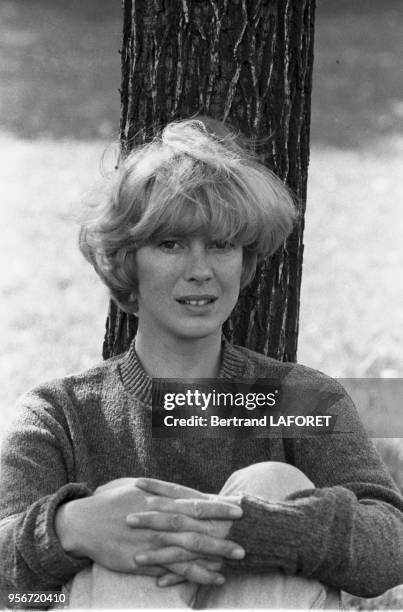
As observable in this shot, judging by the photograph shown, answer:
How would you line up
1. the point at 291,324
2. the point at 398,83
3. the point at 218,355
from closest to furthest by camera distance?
the point at 218,355
the point at 291,324
the point at 398,83

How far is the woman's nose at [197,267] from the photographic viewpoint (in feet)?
7.36

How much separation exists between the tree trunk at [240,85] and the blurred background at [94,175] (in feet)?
2.68

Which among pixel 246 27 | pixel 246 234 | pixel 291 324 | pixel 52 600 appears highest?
pixel 246 27

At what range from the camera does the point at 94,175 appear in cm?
350

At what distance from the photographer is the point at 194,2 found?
2.62 metres

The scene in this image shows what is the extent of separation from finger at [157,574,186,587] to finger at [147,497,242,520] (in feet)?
0.39

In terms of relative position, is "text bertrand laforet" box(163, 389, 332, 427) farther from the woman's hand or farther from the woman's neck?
the woman's hand

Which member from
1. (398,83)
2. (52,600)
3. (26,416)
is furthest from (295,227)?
(398,83)

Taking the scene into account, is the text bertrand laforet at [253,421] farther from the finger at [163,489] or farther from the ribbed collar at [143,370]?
the finger at [163,489]

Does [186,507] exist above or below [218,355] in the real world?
below

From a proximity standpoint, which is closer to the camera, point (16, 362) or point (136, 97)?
point (136, 97)

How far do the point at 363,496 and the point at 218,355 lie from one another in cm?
48

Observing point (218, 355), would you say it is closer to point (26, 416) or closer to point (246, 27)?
point (26, 416)

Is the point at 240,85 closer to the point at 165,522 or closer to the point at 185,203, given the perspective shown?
the point at 185,203
